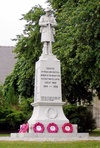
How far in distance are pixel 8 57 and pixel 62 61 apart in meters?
29.7

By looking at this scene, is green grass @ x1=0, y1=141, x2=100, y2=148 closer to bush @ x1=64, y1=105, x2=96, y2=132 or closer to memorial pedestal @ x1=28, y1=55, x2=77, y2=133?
memorial pedestal @ x1=28, y1=55, x2=77, y2=133

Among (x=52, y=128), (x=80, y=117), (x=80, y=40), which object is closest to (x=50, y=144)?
(x=52, y=128)

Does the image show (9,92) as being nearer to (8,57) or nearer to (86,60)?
(86,60)

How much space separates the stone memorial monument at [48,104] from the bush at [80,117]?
10533 mm

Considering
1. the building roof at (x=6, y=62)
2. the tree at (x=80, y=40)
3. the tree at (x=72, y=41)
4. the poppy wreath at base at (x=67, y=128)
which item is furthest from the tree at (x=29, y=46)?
the building roof at (x=6, y=62)

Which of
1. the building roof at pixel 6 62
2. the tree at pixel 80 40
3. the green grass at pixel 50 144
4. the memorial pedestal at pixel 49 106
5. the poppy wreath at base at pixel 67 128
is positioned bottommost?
the green grass at pixel 50 144

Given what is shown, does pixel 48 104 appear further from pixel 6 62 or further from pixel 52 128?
pixel 6 62

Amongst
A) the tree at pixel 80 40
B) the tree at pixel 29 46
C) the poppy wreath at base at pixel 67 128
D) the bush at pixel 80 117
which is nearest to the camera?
the poppy wreath at base at pixel 67 128

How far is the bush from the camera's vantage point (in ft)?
90.5

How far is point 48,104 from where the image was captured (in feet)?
55.7

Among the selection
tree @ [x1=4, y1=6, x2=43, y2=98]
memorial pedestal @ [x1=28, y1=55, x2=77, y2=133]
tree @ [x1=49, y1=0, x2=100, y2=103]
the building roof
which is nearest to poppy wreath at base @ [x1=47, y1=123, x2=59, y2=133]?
memorial pedestal @ [x1=28, y1=55, x2=77, y2=133]

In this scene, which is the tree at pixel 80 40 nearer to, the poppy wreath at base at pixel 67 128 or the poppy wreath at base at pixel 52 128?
the poppy wreath at base at pixel 67 128

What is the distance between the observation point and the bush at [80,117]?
27.6 metres

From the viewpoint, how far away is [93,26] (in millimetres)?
20438
